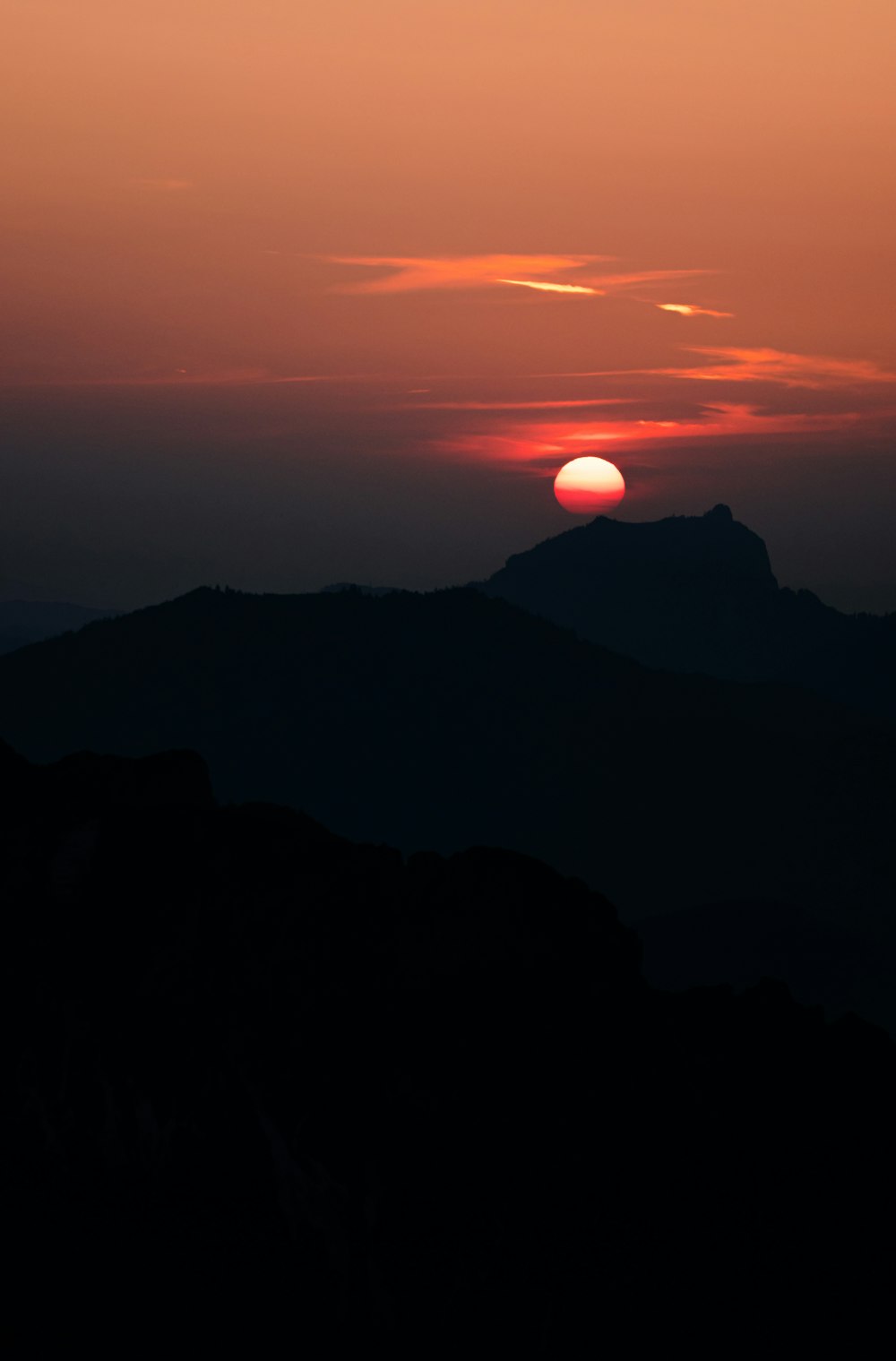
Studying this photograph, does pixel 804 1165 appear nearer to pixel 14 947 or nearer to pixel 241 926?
pixel 241 926

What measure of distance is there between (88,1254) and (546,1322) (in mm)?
8306

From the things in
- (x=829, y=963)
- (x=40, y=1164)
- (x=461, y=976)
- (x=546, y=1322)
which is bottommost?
(x=829, y=963)

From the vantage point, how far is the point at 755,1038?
35.0 m

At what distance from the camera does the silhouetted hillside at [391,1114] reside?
29.2 meters

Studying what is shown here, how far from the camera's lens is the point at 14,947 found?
32.8m

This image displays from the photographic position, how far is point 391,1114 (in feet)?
103

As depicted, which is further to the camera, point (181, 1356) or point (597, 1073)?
point (597, 1073)

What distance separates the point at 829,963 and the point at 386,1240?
133 meters

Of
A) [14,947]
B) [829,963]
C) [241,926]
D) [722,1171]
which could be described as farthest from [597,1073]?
[829,963]

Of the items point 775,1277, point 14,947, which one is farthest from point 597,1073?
point 14,947

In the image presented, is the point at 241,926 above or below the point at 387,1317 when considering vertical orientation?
above

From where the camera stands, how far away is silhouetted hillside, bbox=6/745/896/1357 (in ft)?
95.7

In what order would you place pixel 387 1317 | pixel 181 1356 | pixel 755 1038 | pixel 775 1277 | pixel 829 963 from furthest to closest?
1. pixel 829 963
2. pixel 755 1038
3. pixel 775 1277
4. pixel 387 1317
5. pixel 181 1356

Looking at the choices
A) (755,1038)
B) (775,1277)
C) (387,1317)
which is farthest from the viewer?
(755,1038)
